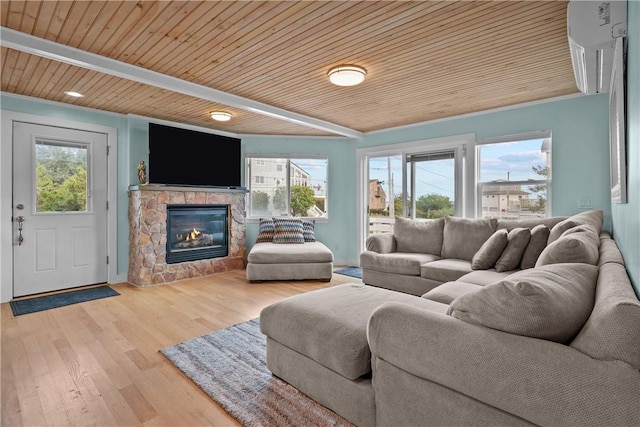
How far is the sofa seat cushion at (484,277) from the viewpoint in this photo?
2768 mm

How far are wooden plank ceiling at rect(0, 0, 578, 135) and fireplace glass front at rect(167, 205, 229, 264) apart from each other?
5.16ft

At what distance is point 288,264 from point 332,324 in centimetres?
293

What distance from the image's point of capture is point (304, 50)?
2.71 metres

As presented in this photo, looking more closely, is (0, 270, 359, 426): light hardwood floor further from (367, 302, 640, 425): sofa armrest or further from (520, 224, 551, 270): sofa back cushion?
(520, 224, 551, 270): sofa back cushion

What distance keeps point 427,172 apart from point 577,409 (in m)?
4.50

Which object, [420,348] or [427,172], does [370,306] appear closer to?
[420,348]

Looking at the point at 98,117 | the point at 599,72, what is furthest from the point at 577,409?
the point at 98,117

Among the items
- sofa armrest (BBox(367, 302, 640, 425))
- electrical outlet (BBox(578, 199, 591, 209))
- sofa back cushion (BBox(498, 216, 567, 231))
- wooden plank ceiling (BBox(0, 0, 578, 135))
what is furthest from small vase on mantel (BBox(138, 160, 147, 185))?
electrical outlet (BBox(578, 199, 591, 209))

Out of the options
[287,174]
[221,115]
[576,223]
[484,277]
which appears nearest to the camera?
[576,223]

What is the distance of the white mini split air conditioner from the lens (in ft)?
5.11

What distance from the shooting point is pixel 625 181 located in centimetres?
149

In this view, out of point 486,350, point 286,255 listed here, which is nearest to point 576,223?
point 486,350

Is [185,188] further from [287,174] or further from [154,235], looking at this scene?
[287,174]

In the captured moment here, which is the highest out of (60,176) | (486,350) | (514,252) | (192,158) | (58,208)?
(192,158)
